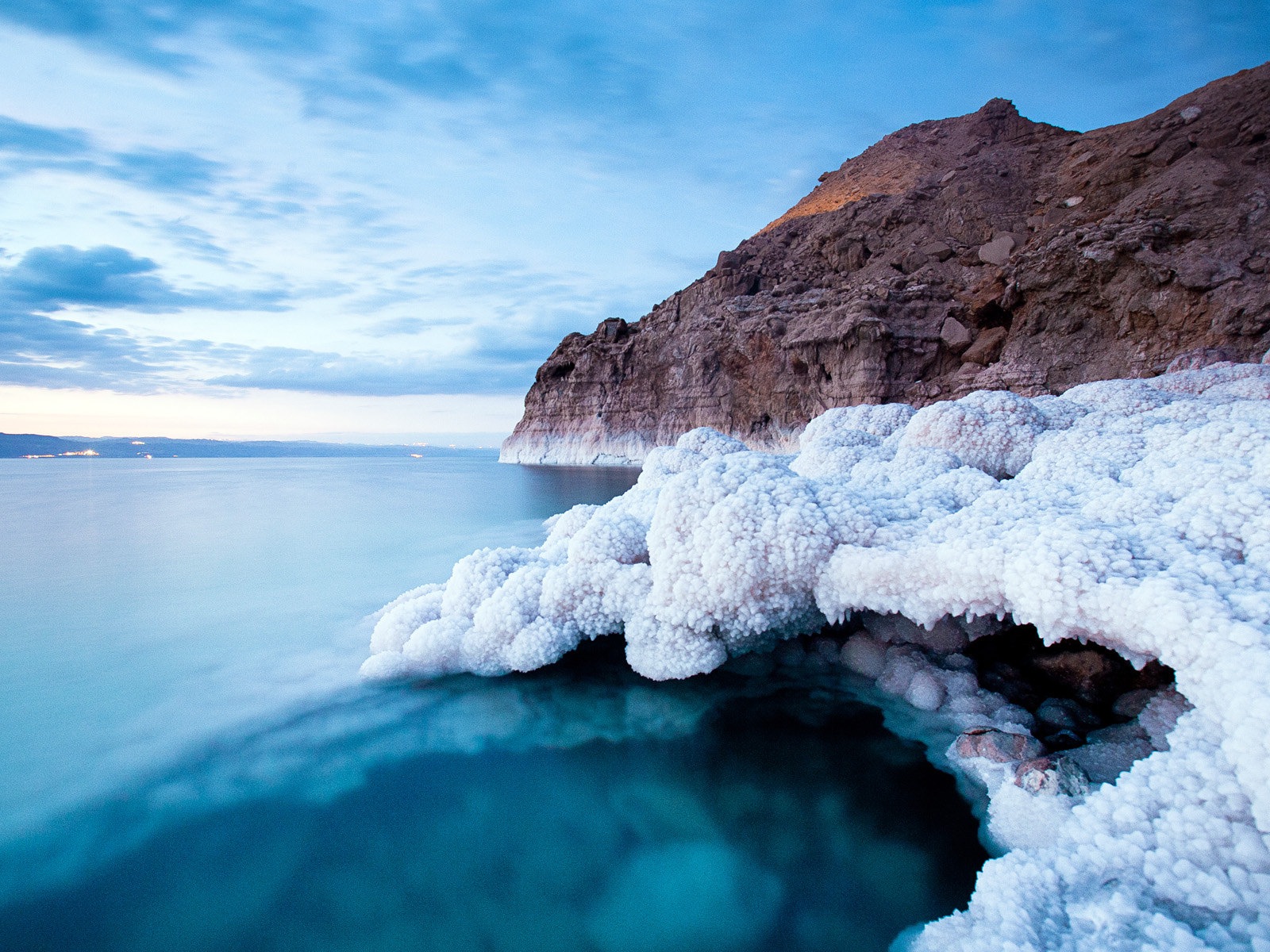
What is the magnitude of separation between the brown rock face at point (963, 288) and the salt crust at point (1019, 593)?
12.6m

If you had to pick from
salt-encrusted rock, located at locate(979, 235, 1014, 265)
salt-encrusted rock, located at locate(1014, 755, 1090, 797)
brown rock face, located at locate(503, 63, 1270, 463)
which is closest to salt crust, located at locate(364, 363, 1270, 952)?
salt-encrusted rock, located at locate(1014, 755, 1090, 797)

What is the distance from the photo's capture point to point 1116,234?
19688 millimetres

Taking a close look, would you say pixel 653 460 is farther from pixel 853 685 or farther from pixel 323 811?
pixel 323 811

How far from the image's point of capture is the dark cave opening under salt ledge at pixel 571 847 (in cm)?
224

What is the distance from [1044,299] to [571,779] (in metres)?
24.7

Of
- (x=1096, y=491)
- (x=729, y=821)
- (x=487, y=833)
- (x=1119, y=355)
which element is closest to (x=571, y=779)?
(x=487, y=833)

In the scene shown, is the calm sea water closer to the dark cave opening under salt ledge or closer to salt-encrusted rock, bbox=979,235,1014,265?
the dark cave opening under salt ledge

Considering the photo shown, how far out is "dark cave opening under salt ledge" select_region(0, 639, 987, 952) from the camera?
7.34ft

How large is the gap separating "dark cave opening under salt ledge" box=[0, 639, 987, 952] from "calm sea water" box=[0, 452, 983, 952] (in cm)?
1

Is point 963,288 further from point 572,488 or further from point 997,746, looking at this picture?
point 997,746

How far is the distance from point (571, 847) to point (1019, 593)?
7.18 ft

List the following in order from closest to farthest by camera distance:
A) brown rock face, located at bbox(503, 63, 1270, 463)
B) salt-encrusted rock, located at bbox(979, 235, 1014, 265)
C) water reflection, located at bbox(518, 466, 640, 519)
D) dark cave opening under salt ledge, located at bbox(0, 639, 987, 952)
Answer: dark cave opening under salt ledge, located at bbox(0, 639, 987, 952) < water reflection, located at bbox(518, 466, 640, 519) < brown rock face, located at bbox(503, 63, 1270, 463) < salt-encrusted rock, located at bbox(979, 235, 1014, 265)

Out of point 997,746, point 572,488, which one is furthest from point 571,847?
point 572,488

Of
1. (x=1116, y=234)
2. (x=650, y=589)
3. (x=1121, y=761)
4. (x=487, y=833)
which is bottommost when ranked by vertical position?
(x=487, y=833)
